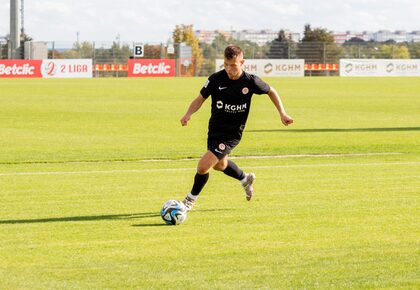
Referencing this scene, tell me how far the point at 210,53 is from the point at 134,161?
83.2 m

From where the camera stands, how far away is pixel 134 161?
63.5 feet

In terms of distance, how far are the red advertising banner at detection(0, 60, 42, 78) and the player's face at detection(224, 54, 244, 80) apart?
64846mm

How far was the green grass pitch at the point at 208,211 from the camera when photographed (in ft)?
27.6

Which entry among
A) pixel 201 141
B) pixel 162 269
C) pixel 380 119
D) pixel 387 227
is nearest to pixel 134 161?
pixel 201 141

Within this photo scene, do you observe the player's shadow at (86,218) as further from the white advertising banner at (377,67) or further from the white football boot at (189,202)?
the white advertising banner at (377,67)

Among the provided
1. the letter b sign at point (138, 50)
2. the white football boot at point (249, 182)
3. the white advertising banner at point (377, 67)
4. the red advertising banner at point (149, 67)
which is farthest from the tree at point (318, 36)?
the white football boot at point (249, 182)

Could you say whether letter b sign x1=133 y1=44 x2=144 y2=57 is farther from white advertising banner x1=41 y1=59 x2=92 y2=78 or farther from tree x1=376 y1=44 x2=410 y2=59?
tree x1=376 y1=44 x2=410 y2=59

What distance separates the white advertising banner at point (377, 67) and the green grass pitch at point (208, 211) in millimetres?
60499

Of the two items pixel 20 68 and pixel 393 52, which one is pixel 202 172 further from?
pixel 393 52

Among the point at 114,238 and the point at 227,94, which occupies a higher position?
the point at 227,94

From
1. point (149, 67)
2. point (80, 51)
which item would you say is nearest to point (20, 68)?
point (149, 67)

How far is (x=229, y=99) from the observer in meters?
11.6

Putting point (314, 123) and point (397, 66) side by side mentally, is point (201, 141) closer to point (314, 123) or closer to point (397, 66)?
point (314, 123)

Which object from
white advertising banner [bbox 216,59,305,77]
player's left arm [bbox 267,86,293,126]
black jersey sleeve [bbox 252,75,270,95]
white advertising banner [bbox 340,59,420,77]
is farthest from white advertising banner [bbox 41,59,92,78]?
black jersey sleeve [bbox 252,75,270,95]
